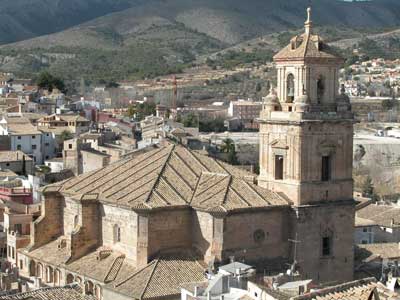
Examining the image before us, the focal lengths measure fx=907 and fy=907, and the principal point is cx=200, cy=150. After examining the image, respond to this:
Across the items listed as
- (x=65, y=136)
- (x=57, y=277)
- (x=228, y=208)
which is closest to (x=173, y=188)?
(x=228, y=208)

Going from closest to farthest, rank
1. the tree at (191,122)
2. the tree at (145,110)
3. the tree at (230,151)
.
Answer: the tree at (230,151)
the tree at (191,122)
the tree at (145,110)

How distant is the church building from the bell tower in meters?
0.04

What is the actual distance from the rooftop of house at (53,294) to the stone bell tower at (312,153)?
7.91m

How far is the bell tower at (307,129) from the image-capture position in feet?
98.6

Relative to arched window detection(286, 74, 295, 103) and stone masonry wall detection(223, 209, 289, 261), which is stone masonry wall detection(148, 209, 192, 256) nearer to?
stone masonry wall detection(223, 209, 289, 261)

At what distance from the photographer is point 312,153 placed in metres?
30.2

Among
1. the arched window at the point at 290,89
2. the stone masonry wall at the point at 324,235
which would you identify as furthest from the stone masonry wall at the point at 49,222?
the arched window at the point at 290,89

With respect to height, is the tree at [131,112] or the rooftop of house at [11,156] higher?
the tree at [131,112]

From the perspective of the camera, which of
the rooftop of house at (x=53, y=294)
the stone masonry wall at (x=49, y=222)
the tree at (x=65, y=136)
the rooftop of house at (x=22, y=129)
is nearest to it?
the rooftop of house at (x=53, y=294)

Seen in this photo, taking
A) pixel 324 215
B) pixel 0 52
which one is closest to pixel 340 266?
pixel 324 215

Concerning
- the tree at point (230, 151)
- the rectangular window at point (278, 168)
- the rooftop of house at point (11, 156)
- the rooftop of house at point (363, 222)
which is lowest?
the rooftop of house at point (363, 222)

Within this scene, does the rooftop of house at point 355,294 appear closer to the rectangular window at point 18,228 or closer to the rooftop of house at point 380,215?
the rectangular window at point 18,228

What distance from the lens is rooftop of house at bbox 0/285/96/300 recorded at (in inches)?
880

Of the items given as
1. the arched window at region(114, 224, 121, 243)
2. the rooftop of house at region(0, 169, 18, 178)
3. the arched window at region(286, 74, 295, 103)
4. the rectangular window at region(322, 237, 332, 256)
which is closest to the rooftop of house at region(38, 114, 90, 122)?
the rooftop of house at region(0, 169, 18, 178)
